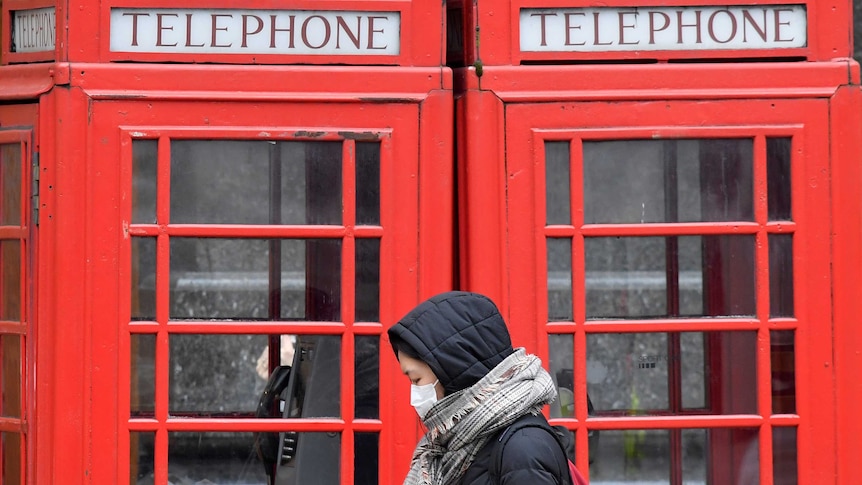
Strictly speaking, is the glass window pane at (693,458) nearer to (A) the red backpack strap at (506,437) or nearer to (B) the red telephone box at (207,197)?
(B) the red telephone box at (207,197)

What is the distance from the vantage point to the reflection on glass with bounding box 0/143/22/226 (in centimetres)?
292

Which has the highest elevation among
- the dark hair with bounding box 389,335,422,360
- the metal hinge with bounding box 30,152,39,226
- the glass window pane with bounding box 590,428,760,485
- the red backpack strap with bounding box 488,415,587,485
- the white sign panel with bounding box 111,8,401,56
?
the white sign panel with bounding box 111,8,401,56

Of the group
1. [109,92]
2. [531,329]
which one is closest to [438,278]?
[531,329]

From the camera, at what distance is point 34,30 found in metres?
2.95

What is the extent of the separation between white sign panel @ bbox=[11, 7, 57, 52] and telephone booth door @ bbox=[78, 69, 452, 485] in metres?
0.28

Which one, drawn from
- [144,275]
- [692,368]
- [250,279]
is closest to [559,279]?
[144,275]

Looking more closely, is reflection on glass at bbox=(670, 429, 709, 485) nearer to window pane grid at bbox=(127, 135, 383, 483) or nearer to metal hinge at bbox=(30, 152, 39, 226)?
window pane grid at bbox=(127, 135, 383, 483)

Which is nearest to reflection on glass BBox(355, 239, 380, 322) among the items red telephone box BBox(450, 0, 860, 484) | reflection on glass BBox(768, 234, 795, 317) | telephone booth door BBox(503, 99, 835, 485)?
red telephone box BBox(450, 0, 860, 484)

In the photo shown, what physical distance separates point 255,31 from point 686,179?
1260mm

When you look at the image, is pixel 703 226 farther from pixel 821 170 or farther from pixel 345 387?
pixel 345 387

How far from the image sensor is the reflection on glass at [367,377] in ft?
9.32

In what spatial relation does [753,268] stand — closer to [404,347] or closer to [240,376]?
[404,347]

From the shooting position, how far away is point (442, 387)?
2092mm

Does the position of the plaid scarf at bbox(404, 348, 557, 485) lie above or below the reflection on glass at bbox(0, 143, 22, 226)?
below
